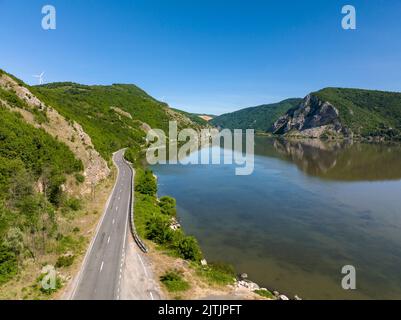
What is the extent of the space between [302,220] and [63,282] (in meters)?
44.3

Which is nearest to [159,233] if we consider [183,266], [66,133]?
[183,266]

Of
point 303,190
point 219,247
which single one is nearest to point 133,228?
point 219,247

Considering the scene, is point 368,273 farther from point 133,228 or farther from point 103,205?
point 103,205

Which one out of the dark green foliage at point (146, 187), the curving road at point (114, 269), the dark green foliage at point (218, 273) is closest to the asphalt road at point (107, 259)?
the curving road at point (114, 269)

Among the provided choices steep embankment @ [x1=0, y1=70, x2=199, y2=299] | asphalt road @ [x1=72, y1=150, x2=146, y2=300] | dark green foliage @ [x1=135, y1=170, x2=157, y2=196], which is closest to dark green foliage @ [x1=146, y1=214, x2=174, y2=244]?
asphalt road @ [x1=72, y1=150, x2=146, y2=300]

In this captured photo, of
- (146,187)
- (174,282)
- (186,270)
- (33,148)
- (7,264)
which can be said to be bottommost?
(186,270)

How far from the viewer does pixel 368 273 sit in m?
40.0

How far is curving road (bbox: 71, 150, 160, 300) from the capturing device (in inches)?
1169

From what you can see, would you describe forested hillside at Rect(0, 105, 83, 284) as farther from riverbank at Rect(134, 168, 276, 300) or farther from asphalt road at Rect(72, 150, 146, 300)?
riverbank at Rect(134, 168, 276, 300)

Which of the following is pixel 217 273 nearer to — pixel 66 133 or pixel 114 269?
pixel 114 269

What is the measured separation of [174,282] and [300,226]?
106 ft

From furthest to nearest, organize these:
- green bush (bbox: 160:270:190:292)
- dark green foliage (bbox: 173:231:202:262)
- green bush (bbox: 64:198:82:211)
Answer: green bush (bbox: 64:198:82:211)
dark green foliage (bbox: 173:231:202:262)
green bush (bbox: 160:270:190:292)

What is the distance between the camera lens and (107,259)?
36.4 meters

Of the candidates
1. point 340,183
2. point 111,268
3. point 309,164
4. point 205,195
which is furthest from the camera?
point 309,164
